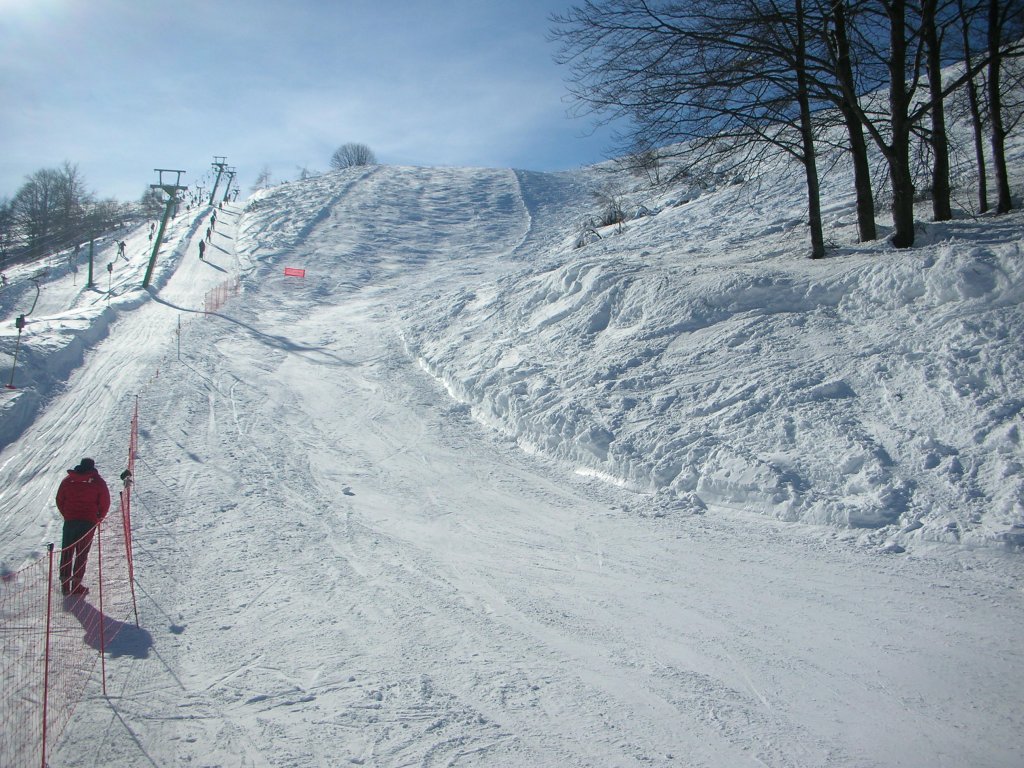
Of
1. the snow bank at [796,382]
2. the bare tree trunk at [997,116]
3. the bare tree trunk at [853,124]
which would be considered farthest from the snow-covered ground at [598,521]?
the bare tree trunk at [997,116]

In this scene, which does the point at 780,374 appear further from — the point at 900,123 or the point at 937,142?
the point at 937,142

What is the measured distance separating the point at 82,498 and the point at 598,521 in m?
5.69

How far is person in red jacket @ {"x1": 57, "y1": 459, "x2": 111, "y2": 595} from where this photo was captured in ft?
20.3

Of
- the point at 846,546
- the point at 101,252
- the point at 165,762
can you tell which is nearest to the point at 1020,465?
the point at 846,546

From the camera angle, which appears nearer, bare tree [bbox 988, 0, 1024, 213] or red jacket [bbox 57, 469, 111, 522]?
red jacket [bbox 57, 469, 111, 522]

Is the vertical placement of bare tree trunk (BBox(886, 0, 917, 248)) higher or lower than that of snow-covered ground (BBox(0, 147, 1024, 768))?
higher

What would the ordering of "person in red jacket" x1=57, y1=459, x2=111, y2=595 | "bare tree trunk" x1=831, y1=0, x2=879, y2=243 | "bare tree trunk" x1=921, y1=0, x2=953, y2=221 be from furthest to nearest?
"bare tree trunk" x1=921, y1=0, x2=953, y2=221 < "bare tree trunk" x1=831, y1=0, x2=879, y2=243 < "person in red jacket" x1=57, y1=459, x2=111, y2=595

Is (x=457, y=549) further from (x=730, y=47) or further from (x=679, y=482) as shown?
(x=730, y=47)

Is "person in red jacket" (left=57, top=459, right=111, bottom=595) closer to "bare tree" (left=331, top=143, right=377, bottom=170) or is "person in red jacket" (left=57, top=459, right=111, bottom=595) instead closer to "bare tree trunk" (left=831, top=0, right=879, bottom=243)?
"bare tree trunk" (left=831, top=0, right=879, bottom=243)

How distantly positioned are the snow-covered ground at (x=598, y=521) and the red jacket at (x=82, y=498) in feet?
2.70

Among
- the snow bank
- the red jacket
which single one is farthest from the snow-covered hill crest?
the red jacket

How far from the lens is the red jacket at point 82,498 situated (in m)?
6.23

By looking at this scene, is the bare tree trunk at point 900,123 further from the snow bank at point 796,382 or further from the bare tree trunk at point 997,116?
the bare tree trunk at point 997,116

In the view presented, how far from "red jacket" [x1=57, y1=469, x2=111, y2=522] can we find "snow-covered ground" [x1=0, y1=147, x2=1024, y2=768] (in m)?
0.82
